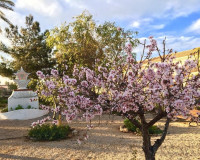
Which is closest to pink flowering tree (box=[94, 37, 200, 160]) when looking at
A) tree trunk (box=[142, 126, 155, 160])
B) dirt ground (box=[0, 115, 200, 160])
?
tree trunk (box=[142, 126, 155, 160])

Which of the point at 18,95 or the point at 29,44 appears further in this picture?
the point at 29,44

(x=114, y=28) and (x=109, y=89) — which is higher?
(x=114, y=28)

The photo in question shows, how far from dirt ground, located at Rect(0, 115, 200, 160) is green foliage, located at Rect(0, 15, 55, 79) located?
20.5m

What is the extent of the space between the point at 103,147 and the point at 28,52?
81.4 feet

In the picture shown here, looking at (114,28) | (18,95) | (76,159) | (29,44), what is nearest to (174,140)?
(76,159)

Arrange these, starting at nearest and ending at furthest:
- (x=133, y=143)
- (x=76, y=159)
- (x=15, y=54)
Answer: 1. (x=76, y=159)
2. (x=133, y=143)
3. (x=15, y=54)

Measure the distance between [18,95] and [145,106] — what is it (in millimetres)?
13042

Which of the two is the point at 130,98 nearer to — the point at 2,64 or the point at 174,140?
the point at 174,140

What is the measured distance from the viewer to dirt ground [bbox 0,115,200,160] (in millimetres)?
6066

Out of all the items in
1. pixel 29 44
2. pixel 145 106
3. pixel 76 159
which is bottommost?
pixel 76 159

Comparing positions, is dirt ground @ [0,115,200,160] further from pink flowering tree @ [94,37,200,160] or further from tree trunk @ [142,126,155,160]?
pink flowering tree @ [94,37,200,160]

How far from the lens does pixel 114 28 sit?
1430 cm

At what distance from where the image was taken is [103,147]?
270 inches

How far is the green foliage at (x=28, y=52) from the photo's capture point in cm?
2853
